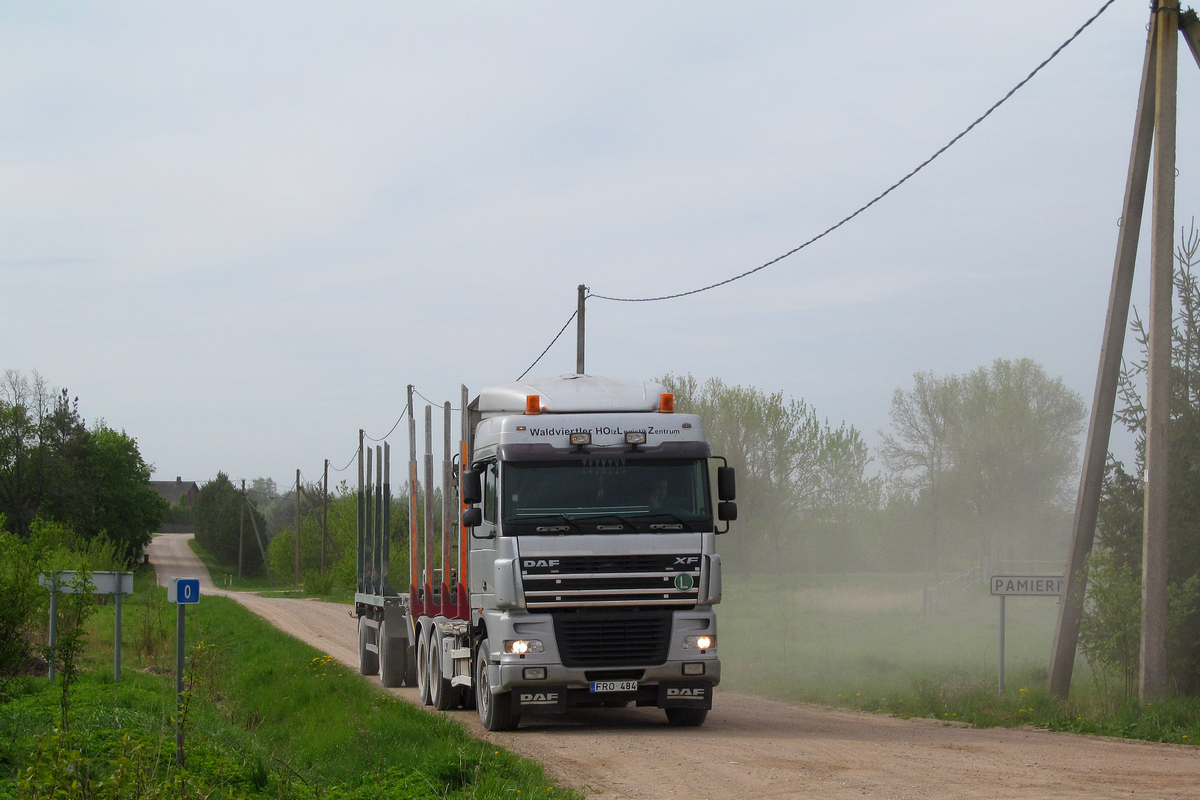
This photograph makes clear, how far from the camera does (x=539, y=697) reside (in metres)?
12.1

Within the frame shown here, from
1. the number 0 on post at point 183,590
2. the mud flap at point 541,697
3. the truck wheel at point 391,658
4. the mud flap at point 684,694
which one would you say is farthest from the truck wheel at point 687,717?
A: the truck wheel at point 391,658

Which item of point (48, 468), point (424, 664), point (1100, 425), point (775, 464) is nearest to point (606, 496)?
point (424, 664)

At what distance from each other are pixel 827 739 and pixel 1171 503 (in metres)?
5.21

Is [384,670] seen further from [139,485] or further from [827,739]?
[139,485]

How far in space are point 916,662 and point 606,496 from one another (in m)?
11.0

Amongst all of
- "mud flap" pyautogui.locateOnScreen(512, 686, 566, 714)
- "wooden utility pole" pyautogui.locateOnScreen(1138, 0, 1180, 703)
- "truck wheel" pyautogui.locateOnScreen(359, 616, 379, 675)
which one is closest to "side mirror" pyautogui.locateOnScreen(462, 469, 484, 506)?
"mud flap" pyautogui.locateOnScreen(512, 686, 566, 714)

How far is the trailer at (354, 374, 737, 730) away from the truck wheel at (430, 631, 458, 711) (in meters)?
1.65

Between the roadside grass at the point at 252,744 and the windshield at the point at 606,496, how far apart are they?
2.34m

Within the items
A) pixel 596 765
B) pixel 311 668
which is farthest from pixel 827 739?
pixel 311 668

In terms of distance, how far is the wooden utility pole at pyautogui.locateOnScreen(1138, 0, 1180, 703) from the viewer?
40.6 feet

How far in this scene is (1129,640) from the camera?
1312cm

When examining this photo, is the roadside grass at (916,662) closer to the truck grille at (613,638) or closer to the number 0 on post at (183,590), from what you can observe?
the truck grille at (613,638)

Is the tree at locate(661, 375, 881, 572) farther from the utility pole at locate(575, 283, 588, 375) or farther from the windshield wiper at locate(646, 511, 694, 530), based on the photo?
the windshield wiper at locate(646, 511, 694, 530)

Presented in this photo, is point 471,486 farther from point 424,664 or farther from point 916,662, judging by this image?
point 916,662
